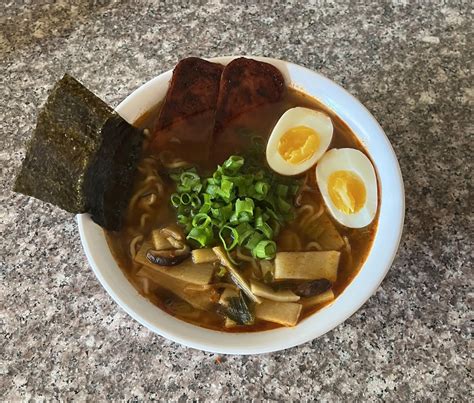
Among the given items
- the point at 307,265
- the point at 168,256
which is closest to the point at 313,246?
the point at 307,265

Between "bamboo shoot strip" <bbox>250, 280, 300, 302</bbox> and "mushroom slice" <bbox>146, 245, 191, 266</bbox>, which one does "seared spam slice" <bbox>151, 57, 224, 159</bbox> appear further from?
"bamboo shoot strip" <bbox>250, 280, 300, 302</bbox>

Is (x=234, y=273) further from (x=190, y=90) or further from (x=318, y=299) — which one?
(x=190, y=90)

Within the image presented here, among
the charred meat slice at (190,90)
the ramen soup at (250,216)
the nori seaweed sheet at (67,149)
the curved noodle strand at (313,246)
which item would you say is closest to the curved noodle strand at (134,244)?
the ramen soup at (250,216)

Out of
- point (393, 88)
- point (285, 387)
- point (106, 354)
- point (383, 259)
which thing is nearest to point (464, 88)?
point (393, 88)

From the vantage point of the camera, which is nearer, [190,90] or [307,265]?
[307,265]

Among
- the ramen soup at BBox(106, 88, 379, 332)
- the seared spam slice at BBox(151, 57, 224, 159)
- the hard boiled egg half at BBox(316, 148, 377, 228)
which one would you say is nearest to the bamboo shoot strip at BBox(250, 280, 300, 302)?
the ramen soup at BBox(106, 88, 379, 332)

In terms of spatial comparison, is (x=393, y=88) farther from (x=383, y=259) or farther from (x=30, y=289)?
(x=30, y=289)

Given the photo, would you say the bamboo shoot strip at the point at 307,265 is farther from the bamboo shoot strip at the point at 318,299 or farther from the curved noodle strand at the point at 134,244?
the curved noodle strand at the point at 134,244
